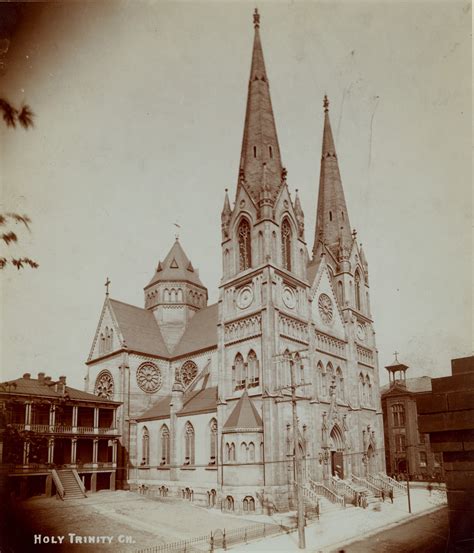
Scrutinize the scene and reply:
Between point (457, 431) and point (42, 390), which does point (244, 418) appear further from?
point (457, 431)

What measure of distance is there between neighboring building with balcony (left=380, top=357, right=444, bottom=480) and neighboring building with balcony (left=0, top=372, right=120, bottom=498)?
28893 millimetres

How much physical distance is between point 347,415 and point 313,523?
15564mm

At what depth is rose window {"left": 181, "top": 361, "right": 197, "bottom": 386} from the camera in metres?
43.7

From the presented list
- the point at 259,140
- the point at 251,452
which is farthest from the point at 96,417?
the point at 259,140

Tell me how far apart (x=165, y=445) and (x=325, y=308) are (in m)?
16.9

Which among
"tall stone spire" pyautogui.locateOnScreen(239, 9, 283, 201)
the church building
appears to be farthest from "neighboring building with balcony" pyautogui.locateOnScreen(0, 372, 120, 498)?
"tall stone spire" pyautogui.locateOnScreen(239, 9, 283, 201)

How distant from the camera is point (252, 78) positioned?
40.7 metres

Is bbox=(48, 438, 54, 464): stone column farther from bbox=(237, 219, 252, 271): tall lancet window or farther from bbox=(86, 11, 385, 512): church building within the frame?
bbox=(237, 219, 252, 271): tall lancet window

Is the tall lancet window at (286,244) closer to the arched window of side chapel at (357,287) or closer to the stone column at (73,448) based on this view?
the arched window of side chapel at (357,287)

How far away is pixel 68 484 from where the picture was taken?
3247 centimetres

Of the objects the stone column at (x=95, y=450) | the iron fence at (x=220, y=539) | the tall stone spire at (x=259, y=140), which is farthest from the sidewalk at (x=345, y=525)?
the tall stone spire at (x=259, y=140)

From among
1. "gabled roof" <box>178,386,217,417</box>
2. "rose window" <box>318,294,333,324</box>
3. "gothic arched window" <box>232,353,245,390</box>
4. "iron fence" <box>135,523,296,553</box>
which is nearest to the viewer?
"iron fence" <box>135,523,296,553</box>

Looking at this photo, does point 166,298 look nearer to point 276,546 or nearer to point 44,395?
point 44,395

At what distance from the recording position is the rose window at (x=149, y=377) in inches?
1719
